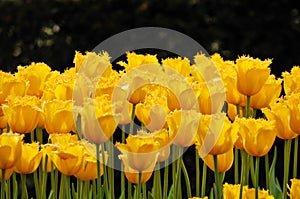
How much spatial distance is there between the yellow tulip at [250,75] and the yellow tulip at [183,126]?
35 centimetres

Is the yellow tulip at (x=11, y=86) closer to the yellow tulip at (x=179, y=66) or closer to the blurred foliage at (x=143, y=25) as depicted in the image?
the yellow tulip at (x=179, y=66)

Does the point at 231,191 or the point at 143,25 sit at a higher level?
the point at 143,25

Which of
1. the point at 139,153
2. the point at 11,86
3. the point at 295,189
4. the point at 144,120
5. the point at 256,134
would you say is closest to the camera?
the point at 139,153

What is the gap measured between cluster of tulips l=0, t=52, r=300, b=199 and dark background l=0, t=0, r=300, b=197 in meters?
2.95

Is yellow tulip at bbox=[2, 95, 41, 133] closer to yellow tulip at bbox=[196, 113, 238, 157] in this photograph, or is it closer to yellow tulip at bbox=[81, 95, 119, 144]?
yellow tulip at bbox=[81, 95, 119, 144]

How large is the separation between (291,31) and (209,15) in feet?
2.01

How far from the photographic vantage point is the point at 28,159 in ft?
9.01

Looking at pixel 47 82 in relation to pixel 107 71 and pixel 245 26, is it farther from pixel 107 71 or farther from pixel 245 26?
pixel 245 26

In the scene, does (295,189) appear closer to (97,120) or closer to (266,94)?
(266,94)

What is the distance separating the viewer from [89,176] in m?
2.76

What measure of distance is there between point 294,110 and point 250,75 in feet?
0.67

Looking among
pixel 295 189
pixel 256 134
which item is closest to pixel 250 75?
pixel 256 134

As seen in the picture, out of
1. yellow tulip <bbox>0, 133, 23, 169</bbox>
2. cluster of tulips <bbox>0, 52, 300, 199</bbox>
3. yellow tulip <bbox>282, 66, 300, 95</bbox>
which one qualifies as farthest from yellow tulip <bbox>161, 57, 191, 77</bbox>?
yellow tulip <bbox>0, 133, 23, 169</bbox>

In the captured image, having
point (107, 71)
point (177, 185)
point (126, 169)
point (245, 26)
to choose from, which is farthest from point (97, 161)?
point (245, 26)
